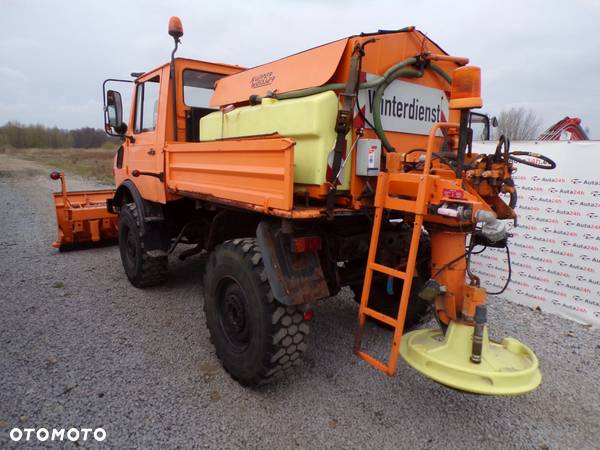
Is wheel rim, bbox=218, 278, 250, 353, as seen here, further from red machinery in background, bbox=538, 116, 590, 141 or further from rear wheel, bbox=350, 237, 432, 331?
red machinery in background, bbox=538, 116, 590, 141

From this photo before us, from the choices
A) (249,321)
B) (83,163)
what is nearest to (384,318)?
(249,321)

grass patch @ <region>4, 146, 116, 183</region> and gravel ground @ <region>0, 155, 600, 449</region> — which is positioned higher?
grass patch @ <region>4, 146, 116, 183</region>

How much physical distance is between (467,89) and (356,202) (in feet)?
3.02

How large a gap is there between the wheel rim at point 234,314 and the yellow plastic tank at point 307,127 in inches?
36.1

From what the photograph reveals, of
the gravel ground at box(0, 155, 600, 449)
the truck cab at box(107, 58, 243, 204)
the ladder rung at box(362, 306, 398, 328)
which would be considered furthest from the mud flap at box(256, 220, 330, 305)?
the truck cab at box(107, 58, 243, 204)

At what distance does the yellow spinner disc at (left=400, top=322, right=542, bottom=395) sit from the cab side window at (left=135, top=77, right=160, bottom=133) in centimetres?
349

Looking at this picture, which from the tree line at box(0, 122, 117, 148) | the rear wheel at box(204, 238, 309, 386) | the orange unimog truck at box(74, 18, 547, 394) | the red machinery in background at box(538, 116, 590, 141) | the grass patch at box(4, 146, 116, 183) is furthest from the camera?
the tree line at box(0, 122, 117, 148)

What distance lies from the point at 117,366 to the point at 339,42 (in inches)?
113

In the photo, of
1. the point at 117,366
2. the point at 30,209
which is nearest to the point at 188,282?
the point at 117,366

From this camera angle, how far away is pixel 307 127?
2441 millimetres

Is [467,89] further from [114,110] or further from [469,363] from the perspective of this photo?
[114,110]

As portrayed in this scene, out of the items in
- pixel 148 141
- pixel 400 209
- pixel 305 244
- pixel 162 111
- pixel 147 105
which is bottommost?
pixel 305 244

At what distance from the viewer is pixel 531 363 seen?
7.52 ft

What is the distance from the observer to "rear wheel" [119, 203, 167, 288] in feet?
14.3
